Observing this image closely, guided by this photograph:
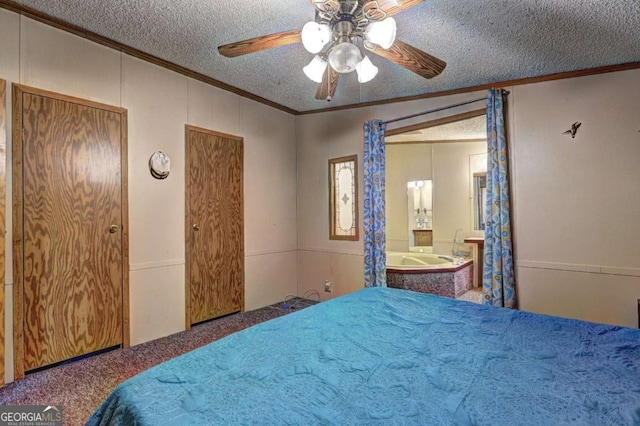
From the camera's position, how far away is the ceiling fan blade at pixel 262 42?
6.27 ft

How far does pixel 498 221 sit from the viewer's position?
329 centimetres

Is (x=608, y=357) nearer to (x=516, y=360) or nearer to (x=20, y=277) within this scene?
(x=516, y=360)

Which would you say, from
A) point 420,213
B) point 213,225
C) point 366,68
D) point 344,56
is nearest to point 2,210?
point 213,225

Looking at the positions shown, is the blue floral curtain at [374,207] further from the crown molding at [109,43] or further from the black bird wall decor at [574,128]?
the black bird wall decor at [574,128]

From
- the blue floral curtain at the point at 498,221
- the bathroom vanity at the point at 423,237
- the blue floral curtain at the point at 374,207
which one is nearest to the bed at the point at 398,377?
the blue floral curtain at the point at 498,221

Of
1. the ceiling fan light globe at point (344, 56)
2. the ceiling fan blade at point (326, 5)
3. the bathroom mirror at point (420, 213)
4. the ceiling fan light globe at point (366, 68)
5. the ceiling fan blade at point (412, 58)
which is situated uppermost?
the ceiling fan blade at point (326, 5)

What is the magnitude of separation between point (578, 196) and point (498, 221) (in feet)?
2.28

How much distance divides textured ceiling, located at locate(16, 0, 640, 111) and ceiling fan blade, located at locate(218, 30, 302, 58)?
391 mm

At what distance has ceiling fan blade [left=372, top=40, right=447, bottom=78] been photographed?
1.96 m

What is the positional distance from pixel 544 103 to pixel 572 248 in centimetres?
140

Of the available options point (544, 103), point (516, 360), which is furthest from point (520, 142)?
point (516, 360)

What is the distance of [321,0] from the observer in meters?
1.64

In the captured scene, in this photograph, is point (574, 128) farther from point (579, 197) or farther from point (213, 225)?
point (213, 225)

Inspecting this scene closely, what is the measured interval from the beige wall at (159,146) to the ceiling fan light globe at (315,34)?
1978 millimetres
